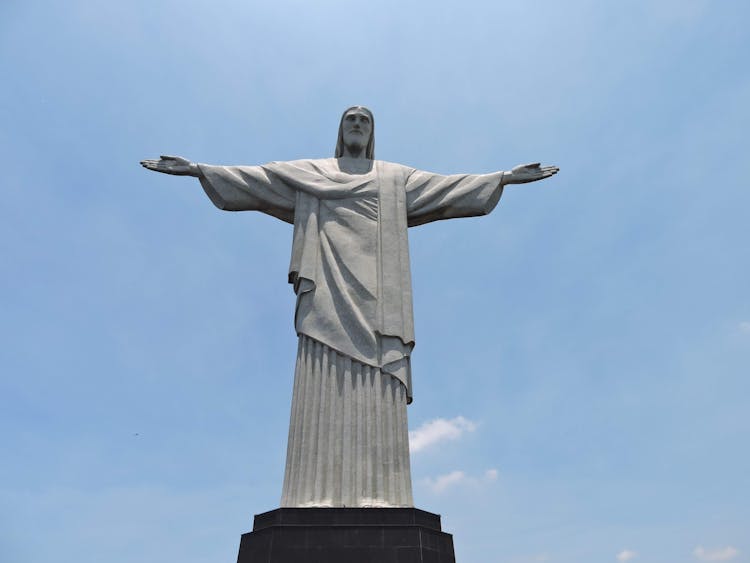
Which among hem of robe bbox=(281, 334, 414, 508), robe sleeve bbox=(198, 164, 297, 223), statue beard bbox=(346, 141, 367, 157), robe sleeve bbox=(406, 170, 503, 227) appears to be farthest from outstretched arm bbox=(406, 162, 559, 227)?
hem of robe bbox=(281, 334, 414, 508)

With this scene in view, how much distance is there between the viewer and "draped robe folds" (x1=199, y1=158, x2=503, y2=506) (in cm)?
951

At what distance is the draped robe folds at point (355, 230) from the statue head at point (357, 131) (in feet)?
1.28

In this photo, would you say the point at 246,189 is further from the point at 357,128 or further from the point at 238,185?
the point at 357,128

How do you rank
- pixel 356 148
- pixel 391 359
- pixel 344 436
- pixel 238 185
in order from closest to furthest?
pixel 344 436 < pixel 391 359 < pixel 238 185 < pixel 356 148

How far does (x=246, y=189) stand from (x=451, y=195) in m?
3.37

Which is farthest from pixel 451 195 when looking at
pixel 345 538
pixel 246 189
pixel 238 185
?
pixel 345 538

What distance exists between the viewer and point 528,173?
36.7 feet

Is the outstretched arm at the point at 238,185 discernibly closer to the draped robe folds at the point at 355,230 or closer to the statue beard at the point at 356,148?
the draped robe folds at the point at 355,230

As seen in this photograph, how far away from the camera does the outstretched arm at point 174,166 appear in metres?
10.7

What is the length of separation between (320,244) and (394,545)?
4.53 metres

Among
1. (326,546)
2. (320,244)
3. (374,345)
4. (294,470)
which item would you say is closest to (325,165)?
(320,244)

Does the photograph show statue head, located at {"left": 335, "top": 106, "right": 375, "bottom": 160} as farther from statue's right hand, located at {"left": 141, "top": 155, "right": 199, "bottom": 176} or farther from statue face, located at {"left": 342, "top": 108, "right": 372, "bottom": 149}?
statue's right hand, located at {"left": 141, "top": 155, "right": 199, "bottom": 176}

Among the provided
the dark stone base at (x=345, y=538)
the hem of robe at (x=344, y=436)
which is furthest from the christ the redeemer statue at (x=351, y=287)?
the dark stone base at (x=345, y=538)

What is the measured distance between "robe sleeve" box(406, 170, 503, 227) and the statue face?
104 cm
